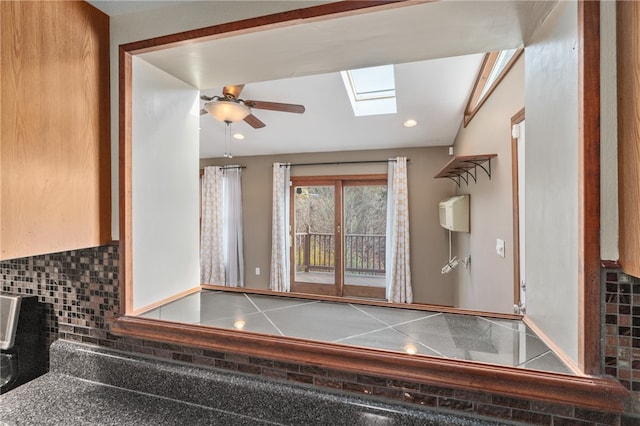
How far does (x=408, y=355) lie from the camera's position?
0.70m

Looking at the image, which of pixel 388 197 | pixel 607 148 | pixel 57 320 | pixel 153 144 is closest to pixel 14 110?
pixel 153 144

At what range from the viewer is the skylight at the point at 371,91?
324cm

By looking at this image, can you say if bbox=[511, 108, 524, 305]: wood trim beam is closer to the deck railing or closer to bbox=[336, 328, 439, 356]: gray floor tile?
bbox=[336, 328, 439, 356]: gray floor tile

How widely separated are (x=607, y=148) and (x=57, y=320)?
1.80 meters

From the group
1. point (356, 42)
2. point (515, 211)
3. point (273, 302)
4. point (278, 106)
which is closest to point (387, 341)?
point (273, 302)

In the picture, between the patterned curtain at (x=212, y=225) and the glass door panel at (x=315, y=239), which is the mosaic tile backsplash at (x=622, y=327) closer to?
the glass door panel at (x=315, y=239)

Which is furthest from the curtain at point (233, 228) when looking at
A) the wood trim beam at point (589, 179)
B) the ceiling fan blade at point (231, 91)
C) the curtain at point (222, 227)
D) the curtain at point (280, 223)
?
the wood trim beam at point (589, 179)

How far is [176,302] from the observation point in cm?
109

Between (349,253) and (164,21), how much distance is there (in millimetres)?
4285

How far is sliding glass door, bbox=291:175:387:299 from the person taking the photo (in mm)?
4762

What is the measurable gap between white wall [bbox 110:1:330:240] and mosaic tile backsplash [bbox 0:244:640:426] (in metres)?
0.25

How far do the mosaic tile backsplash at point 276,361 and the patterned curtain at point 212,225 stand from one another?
406 cm

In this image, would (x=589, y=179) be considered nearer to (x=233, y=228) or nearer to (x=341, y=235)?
(x=341, y=235)

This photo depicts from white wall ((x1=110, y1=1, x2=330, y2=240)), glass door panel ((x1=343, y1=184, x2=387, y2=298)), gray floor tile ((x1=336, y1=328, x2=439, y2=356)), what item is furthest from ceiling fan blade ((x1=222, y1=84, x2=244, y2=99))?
glass door panel ((x1=343, y1=184, x2=387, y2=298))
